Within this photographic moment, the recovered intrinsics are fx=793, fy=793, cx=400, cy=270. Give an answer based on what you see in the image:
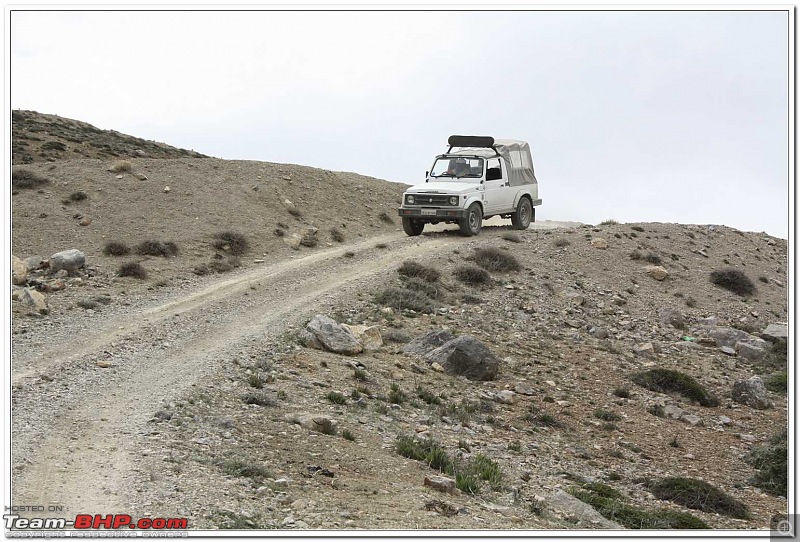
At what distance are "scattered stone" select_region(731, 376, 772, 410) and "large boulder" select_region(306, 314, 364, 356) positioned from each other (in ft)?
27.7

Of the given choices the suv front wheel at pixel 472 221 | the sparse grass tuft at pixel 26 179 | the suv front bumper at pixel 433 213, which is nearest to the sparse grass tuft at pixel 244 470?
the suv front bumper at pixel 433 213

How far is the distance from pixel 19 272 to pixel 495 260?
12683 millimetres

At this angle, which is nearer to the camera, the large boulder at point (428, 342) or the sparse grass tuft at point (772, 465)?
A: the sparse grass tuft at point (772, 465)

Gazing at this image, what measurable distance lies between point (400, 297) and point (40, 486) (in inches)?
461

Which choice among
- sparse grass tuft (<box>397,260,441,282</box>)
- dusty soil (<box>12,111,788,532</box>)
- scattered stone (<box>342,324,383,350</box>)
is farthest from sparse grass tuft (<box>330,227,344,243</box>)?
scattered stone (<box>342,324,383,350</box>)

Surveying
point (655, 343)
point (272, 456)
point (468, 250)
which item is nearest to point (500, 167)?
point (468, 250)

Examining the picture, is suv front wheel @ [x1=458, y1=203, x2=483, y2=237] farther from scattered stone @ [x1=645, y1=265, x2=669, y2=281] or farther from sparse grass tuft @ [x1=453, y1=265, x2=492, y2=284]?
scattered stone @ [x1=645, y1=265, x2=669, y2=281]

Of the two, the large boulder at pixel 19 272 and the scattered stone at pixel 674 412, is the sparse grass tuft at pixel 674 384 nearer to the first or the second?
the scattered stone at pixel 674 412

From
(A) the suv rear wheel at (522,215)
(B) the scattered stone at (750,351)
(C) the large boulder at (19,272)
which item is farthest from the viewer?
(A) the suv rear wheel at (522,215)

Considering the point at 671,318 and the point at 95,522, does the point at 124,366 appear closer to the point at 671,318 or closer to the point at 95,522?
the point at 95,522

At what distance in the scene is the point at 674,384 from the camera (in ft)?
56.6

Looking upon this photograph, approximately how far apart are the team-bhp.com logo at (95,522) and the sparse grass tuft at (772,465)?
9.71 metres

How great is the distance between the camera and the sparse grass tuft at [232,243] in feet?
76.7

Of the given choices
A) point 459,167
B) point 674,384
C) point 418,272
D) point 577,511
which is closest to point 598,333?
point 674,384
